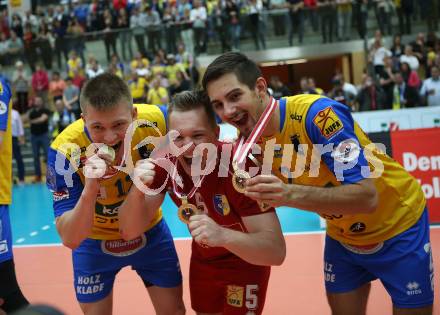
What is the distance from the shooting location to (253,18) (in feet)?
68.2

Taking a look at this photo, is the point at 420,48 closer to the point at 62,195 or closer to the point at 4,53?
the point at 4,53

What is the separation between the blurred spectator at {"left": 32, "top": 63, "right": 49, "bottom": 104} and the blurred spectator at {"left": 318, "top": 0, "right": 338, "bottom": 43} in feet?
34.2

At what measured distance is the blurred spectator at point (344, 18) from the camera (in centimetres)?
2000

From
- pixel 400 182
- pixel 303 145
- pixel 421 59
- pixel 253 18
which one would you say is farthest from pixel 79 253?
pixel 253 18

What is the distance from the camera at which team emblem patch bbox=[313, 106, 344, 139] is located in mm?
3441

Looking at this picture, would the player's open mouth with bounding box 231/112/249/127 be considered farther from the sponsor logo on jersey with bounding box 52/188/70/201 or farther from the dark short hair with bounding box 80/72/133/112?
the sponsor logo on jersey with bounding box 52/188/70/201

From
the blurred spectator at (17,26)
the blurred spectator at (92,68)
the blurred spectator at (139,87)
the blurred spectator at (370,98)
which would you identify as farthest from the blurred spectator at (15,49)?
the blurred spectator at (370,98)

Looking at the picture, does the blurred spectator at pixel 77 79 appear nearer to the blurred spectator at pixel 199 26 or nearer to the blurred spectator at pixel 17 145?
the blurred spectator at pixel 17 145

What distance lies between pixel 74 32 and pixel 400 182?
72.4 feet

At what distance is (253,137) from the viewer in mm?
3213

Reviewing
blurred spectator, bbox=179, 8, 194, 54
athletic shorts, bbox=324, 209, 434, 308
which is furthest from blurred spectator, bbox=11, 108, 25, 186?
athletic shorts, bbox=324, 209, 434, 308

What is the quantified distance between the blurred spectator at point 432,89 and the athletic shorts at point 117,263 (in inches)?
517

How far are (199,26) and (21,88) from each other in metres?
7.17

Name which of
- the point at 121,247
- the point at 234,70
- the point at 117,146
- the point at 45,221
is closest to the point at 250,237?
the point at 234,70
